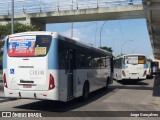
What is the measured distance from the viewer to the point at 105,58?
22438mm

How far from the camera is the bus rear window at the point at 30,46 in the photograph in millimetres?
12812

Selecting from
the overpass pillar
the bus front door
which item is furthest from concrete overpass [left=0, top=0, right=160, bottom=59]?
the bus front door

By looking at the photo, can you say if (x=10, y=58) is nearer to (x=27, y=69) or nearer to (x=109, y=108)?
(x=27, y=69)

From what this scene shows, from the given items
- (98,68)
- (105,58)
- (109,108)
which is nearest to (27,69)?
(109,108)

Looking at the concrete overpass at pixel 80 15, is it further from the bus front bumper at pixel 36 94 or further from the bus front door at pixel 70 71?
the bus front bumper at pixel 36 94

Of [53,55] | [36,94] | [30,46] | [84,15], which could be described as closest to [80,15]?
[84,15]

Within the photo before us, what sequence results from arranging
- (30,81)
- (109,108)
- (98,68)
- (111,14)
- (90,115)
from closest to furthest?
(90,115) → (30,81) → (109,108) → (98,68) → (111,14)

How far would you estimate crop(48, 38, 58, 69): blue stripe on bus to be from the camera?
1256 centimetres

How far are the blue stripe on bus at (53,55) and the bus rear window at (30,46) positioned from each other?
0.18 meters

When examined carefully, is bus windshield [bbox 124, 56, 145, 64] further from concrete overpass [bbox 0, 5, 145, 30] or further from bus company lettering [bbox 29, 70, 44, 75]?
bus company lettering [bbox 29, 70, 44, 75]

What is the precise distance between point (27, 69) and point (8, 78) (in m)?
0.96

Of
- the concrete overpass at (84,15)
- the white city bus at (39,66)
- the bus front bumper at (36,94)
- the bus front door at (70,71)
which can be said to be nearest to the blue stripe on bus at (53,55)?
the white city bus at (39,66)

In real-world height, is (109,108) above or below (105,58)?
below

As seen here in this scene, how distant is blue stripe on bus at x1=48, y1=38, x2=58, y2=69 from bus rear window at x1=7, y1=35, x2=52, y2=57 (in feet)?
0.58
